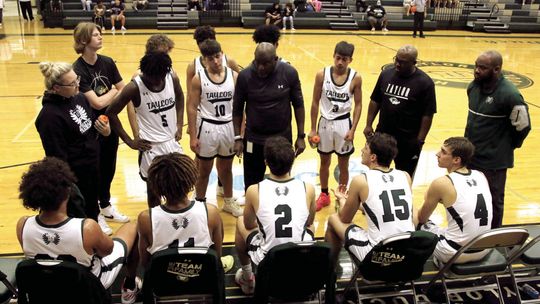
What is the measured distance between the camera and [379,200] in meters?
3.23

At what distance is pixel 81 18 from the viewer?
17.9 meters

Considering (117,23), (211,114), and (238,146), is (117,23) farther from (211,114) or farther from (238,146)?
(238,146)

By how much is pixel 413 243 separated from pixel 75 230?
2040 mm

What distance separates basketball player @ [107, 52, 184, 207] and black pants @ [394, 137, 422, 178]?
2.16m

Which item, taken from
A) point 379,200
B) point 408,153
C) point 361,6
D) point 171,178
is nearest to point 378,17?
point 361,6

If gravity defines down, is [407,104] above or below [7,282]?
above

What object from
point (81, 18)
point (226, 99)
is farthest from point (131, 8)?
point (226, 99)

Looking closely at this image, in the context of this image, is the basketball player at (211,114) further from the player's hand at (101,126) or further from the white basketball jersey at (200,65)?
the player's hand at (101,126)

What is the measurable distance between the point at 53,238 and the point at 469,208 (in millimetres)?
2697

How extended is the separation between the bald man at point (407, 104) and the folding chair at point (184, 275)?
2.31 meters

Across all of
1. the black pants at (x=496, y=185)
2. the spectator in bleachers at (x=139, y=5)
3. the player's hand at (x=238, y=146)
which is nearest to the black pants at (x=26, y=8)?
the spectator in bleachers at (x=139, y=5)

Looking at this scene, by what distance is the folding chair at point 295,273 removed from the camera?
280cm

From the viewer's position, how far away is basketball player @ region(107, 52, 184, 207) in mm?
3812

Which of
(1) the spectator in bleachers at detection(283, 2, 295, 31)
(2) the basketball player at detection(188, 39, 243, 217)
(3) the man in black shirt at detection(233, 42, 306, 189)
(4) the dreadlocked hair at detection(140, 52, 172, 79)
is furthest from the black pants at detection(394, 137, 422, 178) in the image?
(1) the spectator in bleachers at detection(283, 2, 295, 31)
